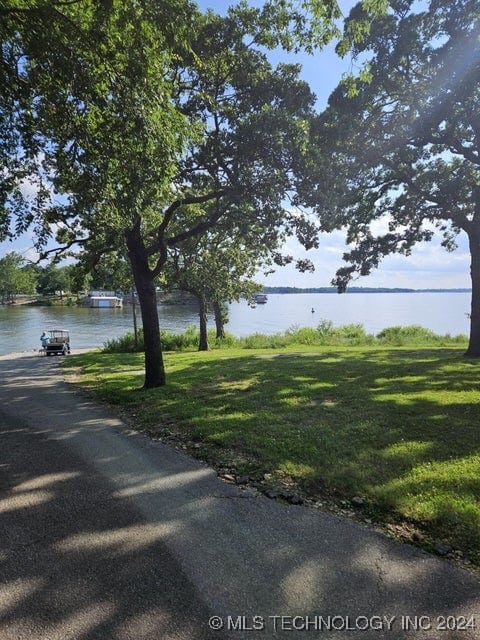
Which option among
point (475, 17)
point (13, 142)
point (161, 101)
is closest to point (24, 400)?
point (13, 142)

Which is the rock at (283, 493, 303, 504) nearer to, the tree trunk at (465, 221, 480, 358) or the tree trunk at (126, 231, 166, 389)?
the tree trunk at (126, 231, 166, 389)

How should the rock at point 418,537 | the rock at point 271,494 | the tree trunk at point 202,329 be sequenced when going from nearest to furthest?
the rock at point 418,537
the rock at point 271,494
the tree trunk at point 202,329

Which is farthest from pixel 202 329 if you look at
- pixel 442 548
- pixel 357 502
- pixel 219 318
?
pixel 442 548

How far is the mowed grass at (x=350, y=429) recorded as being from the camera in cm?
388

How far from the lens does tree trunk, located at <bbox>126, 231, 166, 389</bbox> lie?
10.4m

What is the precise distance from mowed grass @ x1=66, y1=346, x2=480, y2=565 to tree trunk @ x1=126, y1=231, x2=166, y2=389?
1.50ft

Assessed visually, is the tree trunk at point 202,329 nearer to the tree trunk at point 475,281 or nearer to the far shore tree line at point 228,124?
the far shore tree line at point 228,124

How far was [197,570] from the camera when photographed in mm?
2932

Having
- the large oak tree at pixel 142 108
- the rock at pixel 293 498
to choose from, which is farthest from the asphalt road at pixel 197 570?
the large oak tree at pixel 142 108

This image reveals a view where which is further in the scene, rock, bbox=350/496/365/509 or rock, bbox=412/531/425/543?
rock, bbox=350/496/365/509

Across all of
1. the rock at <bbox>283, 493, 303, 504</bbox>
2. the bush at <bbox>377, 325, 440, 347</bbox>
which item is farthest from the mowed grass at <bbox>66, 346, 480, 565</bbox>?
the bush at <bbox>377, 325, 440, 347</bbox>

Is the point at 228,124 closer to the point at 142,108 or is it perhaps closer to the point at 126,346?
the point at 142,108

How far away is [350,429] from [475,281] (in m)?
10.5

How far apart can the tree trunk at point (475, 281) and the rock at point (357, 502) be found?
11.4 metres
